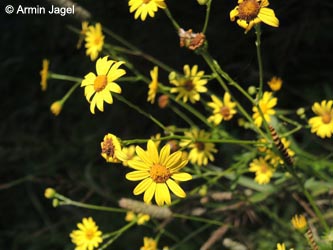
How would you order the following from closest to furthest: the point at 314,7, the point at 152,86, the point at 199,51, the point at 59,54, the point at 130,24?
1. the point at 199,51
2. the point at 152,86
3. the point at 314,7
4. the point at 130,24
5. the point at 59,54

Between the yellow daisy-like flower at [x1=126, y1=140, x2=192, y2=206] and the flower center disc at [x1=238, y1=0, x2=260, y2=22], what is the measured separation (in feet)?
1.10

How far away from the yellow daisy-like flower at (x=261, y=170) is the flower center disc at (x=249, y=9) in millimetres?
558

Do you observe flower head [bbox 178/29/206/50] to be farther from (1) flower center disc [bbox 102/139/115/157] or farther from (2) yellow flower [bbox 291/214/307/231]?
(2) yellow flower [bbox 291/214/307/231]

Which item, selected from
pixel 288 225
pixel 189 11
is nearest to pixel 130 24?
pixel 189 11

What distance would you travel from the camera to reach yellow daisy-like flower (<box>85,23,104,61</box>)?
1.74 m

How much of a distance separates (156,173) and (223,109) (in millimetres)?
549

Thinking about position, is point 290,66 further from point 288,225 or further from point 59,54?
point 59,54

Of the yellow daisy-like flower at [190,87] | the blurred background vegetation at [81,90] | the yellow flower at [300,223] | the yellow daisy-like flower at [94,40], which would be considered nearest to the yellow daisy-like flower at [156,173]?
the yellow flower at [300,223]

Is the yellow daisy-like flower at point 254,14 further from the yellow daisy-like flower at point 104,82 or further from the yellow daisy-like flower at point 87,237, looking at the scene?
the yellow daisy-like flower at point 87,237

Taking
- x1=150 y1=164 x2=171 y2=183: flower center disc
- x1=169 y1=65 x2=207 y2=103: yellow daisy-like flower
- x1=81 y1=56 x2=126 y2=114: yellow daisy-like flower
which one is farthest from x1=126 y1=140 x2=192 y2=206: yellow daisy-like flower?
x1=169 y1=65 x2=207 y2=103: yellow daisy-like flower

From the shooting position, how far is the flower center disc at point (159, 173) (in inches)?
48.8

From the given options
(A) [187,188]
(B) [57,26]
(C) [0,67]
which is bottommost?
(A) [187,188]

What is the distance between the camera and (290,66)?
7.76 ft

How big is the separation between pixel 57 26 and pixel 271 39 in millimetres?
1095
